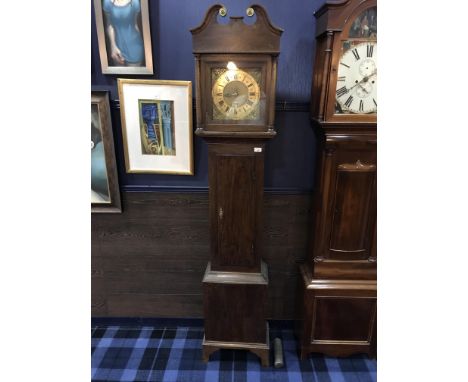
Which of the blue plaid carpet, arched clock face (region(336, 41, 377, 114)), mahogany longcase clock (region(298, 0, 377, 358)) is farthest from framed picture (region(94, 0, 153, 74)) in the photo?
the blue plaid carpet

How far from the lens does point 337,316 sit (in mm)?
1825

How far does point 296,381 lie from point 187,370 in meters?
0.62

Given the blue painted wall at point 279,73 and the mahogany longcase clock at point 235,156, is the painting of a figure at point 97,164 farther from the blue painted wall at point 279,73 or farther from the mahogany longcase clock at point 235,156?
the mahogany longcase clock at point 235,156

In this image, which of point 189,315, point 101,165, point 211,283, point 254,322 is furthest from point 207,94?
point 189,315

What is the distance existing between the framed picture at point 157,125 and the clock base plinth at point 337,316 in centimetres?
99

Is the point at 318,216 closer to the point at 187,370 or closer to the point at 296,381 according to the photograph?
the point at 296,381

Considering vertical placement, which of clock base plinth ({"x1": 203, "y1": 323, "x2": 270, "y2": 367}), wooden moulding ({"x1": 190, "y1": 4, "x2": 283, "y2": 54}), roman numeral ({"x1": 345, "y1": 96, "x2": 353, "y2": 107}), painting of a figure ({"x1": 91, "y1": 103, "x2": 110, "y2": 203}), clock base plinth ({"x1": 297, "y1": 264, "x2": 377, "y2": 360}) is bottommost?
clock base plinth ({"x1": 203, "y1": 323, "x2": 270, "y2": 367})

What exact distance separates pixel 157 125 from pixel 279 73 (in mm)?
731

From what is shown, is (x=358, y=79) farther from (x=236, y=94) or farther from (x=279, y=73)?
(x=236, y=94)

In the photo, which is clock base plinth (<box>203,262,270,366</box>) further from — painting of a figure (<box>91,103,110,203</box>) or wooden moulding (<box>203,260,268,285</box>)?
painting of a figure (<box>91,103,110,203</box>)

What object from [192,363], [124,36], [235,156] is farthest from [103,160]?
[192,363]

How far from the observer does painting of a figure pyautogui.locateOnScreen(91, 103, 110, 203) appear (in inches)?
72.8

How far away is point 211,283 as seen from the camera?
177cm

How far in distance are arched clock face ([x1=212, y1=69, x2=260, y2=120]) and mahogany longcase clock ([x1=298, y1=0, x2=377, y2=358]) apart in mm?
331
